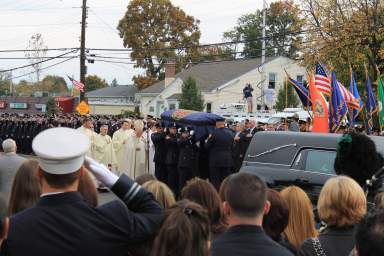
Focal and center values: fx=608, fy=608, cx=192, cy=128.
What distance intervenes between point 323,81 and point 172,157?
417 centimetres

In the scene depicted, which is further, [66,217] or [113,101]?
[113,101]

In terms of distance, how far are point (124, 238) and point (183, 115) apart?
1300 centimetres

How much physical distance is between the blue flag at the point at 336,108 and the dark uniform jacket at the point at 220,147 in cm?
250

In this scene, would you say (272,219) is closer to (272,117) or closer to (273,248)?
(273,248)

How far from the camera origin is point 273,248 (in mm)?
3285

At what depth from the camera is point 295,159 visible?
9352mm

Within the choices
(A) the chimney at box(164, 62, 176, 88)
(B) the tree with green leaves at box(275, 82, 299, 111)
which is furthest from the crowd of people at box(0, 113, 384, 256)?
(A) the chimney at box(164, 62, 176, 88)

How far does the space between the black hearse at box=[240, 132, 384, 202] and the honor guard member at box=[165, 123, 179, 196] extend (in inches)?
214

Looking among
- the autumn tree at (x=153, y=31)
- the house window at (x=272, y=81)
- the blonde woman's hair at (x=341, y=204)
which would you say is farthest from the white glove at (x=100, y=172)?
the autumn tree at (x=153, y=31)

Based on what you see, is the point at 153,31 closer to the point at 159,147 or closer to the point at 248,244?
the point at 159,147

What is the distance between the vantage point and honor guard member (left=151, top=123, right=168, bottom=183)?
15.6 meters

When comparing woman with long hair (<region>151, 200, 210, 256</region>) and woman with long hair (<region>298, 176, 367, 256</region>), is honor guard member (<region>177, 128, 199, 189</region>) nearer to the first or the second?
woman with long hair (<region>298, 176, 367, 256</region>)

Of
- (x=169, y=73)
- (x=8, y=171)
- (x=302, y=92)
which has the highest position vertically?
(x=169, y=73)

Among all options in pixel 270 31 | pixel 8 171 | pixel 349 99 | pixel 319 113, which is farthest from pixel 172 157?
pixel 270 31
